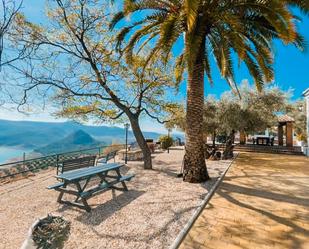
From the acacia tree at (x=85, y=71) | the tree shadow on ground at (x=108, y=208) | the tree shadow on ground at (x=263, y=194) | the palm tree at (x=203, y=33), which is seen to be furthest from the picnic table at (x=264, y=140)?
the tree shadow on ground at (x=108, y=208)

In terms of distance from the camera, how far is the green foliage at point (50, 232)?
8.59 feet

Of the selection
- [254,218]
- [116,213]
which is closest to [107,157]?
[116,213]

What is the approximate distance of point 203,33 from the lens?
7.43 meters

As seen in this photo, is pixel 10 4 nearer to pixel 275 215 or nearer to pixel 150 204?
pixel 150 204

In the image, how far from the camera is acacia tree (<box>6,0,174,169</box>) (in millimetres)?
9258

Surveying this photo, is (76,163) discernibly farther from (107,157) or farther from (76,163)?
(107,157)

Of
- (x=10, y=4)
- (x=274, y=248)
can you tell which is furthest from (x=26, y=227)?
(x=274, y=248)

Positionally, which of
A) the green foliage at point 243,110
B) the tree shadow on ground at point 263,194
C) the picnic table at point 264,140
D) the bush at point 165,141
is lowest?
the tree shadow on ground at point 263,194

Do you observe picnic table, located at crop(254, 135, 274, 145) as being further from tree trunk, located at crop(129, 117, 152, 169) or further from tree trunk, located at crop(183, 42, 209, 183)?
tree trunk, located at crop(183, 42, 209, 183)

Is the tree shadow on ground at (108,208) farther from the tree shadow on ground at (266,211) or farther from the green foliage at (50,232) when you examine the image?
the tree shadow on ground at (266,211)

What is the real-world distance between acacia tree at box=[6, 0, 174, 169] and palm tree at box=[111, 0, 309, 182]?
1280 millimetres

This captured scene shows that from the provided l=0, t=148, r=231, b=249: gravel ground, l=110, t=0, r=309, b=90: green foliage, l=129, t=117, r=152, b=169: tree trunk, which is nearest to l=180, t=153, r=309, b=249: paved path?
l=0, t=148, r=231, b=249: gravel ground

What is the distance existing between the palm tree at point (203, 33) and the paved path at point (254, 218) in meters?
1.79

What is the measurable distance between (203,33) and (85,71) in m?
6.01
